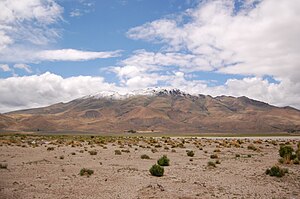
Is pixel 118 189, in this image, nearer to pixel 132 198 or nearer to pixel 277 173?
pixel 132 198

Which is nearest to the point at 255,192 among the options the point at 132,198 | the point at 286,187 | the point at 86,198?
the point at 286,187

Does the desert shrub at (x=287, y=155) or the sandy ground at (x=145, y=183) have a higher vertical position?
the desert shrub at (x=287, y=155)

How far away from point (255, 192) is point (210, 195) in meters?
2.28

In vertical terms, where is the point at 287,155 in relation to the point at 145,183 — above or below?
above

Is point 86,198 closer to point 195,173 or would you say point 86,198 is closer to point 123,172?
point 123,172

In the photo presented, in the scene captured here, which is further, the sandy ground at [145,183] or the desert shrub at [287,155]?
the desert shrub at [287,155]

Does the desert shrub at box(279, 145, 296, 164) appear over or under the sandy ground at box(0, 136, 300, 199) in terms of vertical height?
over

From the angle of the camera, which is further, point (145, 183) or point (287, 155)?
point (287, 155)

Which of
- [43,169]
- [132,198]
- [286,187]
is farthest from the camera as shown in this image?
[43,169]

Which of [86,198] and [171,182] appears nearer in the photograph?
[86,198]

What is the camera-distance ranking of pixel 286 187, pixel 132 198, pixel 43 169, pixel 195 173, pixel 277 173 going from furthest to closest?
pixel 43 169, pixel 195 173, pixel 277 173, pixel 286 187, pixel 132 198

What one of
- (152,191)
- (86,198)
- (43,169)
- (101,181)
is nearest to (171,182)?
(152,191)

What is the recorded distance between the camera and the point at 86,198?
13.7m

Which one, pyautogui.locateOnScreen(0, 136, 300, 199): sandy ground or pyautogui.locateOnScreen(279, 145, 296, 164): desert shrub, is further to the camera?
pyautogui.locateOnScreen(279, 145, 296, 164): desert shrub
